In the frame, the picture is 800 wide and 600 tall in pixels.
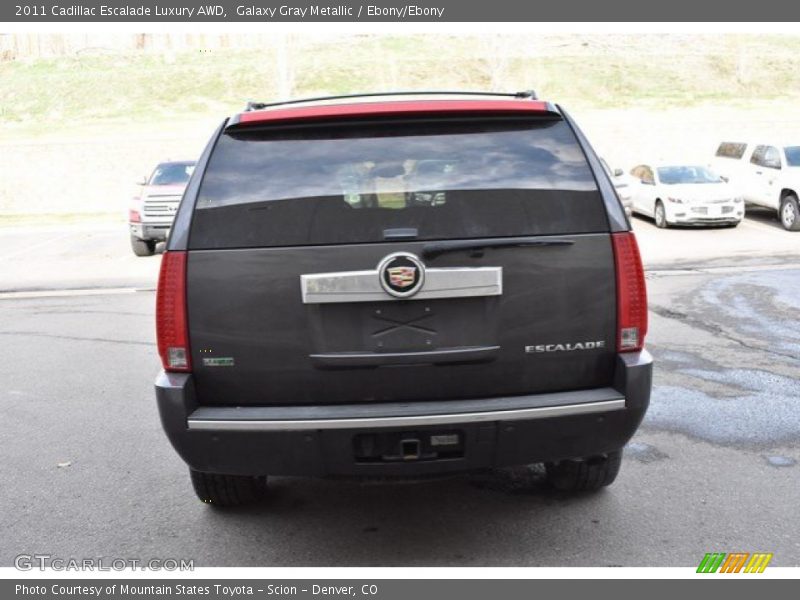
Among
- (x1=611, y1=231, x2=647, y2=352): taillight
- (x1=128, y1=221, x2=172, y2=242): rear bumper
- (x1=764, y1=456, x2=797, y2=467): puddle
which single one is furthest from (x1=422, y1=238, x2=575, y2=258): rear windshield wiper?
(x1=128, y1=221, x2=172, y2=242): rear bumper

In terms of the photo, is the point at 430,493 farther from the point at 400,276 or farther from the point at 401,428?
the point at 400,276

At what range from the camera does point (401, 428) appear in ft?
10.7

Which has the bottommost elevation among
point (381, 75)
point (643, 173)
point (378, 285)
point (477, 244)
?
point (381, 75)

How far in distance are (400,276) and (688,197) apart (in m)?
15.7

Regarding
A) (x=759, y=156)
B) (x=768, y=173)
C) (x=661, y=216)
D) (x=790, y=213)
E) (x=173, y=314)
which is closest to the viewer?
(x=173, y=314)

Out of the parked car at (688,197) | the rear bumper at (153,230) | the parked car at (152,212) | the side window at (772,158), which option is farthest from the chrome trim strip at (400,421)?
the side window at (772,158)

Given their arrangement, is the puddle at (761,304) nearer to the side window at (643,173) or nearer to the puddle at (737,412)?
the puddle at (737,412)

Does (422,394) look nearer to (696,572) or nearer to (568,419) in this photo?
(568,419)

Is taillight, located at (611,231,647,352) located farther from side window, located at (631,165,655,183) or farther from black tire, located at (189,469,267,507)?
side window, located at (631,165,655,183)

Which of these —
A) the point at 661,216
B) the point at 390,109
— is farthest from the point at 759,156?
the point at 390,109

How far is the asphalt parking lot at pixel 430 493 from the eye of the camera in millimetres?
3742

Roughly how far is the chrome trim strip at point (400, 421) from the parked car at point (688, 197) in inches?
600

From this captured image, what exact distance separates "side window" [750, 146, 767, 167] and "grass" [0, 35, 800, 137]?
2467cm

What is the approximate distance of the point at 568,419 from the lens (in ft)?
10.9
